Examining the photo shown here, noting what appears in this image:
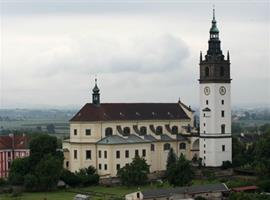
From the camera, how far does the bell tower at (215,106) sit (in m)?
78.6

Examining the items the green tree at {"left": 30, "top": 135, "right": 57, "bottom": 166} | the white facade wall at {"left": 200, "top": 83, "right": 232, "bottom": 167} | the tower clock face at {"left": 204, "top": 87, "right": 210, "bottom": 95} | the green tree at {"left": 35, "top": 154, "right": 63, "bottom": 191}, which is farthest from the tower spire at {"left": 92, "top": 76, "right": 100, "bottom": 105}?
the green tree at {"left": 35, "top": 154, "right": 63, "bottom": 191}

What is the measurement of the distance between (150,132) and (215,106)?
7.81 metres

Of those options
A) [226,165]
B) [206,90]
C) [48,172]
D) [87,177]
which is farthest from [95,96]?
[226,165]

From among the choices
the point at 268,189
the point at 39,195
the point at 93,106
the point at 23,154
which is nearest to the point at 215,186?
the point at 268,189

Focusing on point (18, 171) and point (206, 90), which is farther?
point (206, 90)

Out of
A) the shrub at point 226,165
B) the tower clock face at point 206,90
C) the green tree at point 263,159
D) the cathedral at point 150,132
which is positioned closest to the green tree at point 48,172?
the cathedral at point 150,132

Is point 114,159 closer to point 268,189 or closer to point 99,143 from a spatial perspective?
point 99,143

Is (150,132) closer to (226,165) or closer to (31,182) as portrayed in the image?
(226,165)

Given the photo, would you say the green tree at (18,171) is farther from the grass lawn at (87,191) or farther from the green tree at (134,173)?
the green tree at (134,173)

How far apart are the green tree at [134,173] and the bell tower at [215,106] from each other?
1128 cm

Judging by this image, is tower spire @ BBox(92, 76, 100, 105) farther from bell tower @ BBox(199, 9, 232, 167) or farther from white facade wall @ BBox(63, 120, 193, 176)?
bell tower @ BBox(199, 9, 232, 167)

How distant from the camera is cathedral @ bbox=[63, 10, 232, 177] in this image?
76.0 meters

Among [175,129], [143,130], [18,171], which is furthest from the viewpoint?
[175,129]

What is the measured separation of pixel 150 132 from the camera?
266 ft
